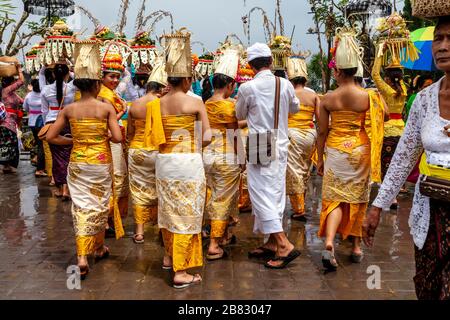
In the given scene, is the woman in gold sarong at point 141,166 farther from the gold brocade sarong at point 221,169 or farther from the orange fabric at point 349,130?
the orange fabric at point 349,130

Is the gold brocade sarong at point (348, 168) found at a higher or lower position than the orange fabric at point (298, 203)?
higher

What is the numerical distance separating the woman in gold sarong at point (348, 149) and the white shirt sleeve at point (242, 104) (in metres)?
0.76

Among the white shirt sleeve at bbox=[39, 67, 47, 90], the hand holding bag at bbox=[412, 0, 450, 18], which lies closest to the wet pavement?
the hand holding bag at bbox=[412, 0, 450, 18]

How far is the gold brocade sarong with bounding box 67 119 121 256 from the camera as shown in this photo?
4516mm

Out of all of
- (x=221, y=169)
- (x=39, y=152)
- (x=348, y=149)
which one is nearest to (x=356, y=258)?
(x=348, y=149)

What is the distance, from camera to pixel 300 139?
6.44 m

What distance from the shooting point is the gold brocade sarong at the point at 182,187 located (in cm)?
423

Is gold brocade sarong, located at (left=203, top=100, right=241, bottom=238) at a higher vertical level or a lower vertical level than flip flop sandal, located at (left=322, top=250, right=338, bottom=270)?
higher

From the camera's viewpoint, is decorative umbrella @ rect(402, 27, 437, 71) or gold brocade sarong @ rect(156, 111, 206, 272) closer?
gold brocade sarong @ rect(156, 111, 206, 272)

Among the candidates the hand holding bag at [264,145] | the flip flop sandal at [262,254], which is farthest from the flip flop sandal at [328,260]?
the hand holding bag at [264,145]

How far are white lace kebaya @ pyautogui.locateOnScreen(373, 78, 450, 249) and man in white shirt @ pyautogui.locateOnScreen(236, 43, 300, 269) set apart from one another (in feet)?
6.12

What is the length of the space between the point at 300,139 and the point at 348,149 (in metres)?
1.67

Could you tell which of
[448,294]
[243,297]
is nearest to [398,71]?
[243,297]

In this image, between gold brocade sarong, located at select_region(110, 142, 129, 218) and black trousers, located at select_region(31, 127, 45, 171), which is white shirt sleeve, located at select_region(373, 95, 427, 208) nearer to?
gold brocade sarong, located at select_region(110, 142, 129, 218)
